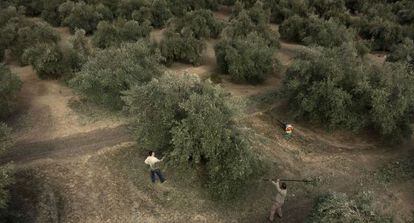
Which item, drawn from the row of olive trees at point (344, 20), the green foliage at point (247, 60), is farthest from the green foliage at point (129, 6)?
the green foliage at point (247, 60)

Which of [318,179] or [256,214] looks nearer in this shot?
[256,214]

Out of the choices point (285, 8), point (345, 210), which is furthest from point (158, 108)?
point (285, 8)

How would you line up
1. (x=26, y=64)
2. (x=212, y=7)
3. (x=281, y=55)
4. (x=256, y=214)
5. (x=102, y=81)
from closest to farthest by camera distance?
(x=256, y=214) < (x=102, y=81) < (x=26, y=64) < (x=281, y=55) < (x=212, y=7)

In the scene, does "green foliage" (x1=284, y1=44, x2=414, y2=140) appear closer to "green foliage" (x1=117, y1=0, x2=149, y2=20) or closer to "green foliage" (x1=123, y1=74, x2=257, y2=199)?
"green foliage" (x1=123, y1=74, x2=257, y2=199)

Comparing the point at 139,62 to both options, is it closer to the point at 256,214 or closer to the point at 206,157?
the point at 206,157

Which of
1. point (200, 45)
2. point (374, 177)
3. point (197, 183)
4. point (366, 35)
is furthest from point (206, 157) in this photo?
point (366, 35)

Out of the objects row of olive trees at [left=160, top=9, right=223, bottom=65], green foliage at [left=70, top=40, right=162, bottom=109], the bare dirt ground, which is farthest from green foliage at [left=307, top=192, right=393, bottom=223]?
row of olive trees at [left=160, top=9, right=223, bottom=65]
